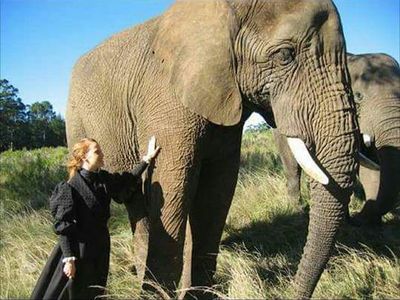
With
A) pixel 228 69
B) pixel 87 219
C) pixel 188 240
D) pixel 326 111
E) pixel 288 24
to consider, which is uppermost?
pixel 288 24

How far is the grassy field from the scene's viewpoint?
4.89m

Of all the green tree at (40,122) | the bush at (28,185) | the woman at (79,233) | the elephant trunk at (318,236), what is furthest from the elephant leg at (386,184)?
the green tree at (40,122)

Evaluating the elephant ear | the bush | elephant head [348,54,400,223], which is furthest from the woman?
the bush

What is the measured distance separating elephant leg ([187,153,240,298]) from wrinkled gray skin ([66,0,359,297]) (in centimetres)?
1

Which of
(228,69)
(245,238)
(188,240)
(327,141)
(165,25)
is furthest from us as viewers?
(245,238)

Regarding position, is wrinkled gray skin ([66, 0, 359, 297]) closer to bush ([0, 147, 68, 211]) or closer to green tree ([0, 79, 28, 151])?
bush ([0, 147, 68, 211])

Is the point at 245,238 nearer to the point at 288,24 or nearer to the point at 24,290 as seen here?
the point at 24,290

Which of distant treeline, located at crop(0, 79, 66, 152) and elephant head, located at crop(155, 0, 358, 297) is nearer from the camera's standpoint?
elephant head, located at crop(155, 0, 358, 297)

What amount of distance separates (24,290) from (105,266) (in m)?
0.93

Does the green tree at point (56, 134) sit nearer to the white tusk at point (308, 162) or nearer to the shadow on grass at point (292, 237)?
the shadow on grass at point (292, 237)

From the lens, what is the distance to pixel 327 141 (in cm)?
393

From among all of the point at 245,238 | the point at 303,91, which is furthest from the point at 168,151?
the point at 245,238

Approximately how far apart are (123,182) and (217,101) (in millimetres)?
1088

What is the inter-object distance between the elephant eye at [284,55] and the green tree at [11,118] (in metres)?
53.8
